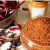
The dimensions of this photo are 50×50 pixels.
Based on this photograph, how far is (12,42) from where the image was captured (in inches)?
27.0

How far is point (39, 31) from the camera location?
629 mm

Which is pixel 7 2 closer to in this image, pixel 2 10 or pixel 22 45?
pixel 2 10

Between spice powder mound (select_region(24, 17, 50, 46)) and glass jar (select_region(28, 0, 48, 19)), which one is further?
glass jar (select_region(28, 0, 48, 19))

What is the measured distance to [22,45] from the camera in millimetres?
681

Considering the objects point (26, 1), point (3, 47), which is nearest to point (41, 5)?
point (26, 1)

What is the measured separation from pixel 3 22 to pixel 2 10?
0.19 ft

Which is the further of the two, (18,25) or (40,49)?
(18,25)

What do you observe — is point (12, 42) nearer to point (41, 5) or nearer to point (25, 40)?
point (25, 40)

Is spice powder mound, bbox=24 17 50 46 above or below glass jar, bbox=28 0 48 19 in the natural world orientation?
below

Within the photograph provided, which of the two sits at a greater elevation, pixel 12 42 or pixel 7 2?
pixel 7 2

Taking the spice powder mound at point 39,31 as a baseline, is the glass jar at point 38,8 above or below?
above

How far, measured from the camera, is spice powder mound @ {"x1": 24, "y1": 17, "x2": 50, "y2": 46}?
619mm

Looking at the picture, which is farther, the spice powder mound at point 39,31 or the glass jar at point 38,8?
the glass jar at point 38,8

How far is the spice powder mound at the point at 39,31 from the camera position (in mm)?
619
